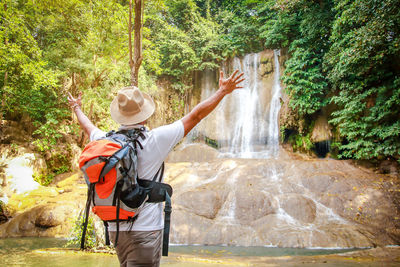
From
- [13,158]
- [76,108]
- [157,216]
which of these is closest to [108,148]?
[157,216]

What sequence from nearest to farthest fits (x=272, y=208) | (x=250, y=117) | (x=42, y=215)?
(x=272, y=208) < (x=42, y=215) < (x=250, y=117)

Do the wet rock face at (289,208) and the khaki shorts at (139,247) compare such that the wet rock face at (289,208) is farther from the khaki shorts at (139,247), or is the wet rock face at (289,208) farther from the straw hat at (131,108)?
the straw hat at (131,108)

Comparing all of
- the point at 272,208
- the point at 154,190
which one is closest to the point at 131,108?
the point at 154,190

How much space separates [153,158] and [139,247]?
51 cm

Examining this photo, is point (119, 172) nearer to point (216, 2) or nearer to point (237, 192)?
point (237, 192)

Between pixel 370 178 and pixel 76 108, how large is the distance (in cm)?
1019

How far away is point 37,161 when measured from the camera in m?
12.5

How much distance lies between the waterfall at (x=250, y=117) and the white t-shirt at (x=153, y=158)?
14.5m

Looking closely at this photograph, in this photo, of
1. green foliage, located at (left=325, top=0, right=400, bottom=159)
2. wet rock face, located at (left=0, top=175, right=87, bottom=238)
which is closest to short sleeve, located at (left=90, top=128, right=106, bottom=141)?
wet rock face, located at (left=0, top=175, right=87, bottom=238)

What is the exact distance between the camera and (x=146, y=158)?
5.08 feet

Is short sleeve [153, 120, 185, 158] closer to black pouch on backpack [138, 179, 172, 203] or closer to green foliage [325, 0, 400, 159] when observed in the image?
black pouch on backpack [138, 179, 172, 203]

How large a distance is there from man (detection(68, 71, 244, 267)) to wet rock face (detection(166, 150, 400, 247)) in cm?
597

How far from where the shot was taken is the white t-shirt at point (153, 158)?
1510 millimetres

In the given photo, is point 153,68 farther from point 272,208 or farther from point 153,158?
point 153,158
